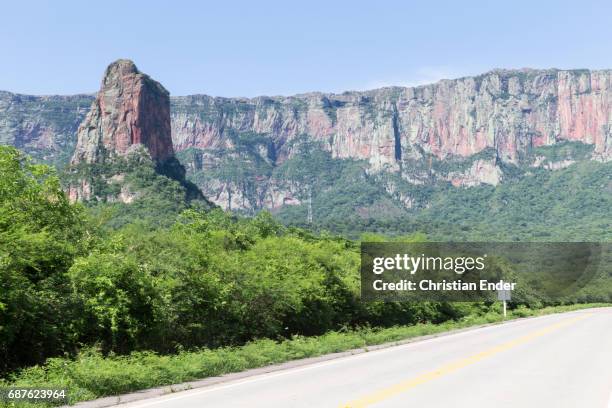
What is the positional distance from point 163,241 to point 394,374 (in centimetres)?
1026

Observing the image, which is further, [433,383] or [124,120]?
[124,120]

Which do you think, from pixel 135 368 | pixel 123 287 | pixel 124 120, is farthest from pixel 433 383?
pixel 124 120

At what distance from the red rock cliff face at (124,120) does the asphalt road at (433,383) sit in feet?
536

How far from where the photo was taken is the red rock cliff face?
579 feet

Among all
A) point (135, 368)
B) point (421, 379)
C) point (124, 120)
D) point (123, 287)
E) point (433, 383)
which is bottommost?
point (421, 379)

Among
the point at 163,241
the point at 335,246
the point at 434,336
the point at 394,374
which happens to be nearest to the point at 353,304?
the point at 434,336

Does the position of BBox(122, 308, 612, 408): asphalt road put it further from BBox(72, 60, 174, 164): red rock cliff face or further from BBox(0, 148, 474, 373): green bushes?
BBox(72, 60, 174, 164): red rock cliff face

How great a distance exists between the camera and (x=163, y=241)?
891 inches

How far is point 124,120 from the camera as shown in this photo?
597ft

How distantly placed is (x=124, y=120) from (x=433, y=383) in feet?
585

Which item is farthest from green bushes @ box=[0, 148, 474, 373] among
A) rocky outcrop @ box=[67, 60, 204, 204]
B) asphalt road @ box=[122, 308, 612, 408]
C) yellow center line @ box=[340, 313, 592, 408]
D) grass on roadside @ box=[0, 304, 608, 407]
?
rocky outcrop @ box=[67, 60, 204, 204]

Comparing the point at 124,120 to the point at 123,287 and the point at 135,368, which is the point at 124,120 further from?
the point at 135,368

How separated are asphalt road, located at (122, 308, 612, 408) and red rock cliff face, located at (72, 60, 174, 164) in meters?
163

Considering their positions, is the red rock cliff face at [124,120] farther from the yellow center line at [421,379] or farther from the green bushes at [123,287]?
the yellow center line at [421,379]
